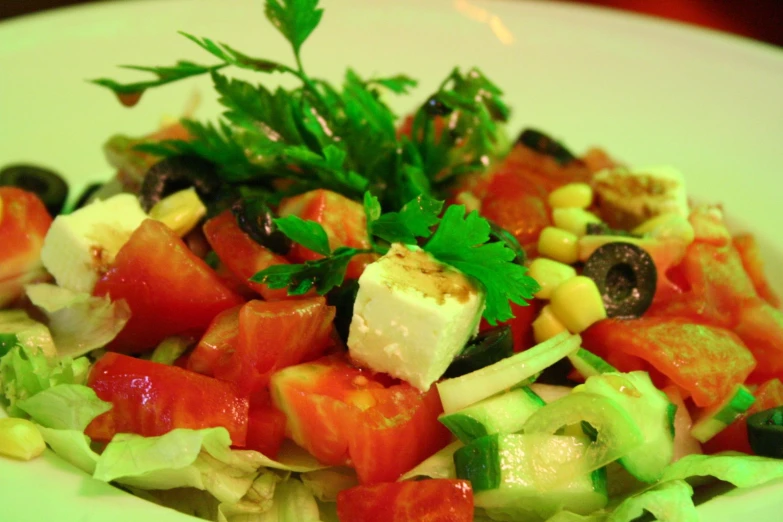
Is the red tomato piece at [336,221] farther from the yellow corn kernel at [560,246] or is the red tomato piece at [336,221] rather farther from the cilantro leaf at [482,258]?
the yellow corn kernel at [560,246]

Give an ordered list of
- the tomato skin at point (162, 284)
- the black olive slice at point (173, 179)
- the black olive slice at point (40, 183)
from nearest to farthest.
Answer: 1. the tomato skin at point (162, 284)
2. the black olive slice at point (173, 179)
3. the black olive slice at point (40, 183)

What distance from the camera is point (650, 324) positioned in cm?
244

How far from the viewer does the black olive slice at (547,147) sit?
345 centimetres

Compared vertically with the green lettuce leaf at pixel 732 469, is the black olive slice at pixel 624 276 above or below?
above

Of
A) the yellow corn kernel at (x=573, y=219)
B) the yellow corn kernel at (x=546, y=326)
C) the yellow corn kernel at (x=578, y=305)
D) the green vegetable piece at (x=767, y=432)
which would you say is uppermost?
the yellow corn kernel at (x=573, y=219)

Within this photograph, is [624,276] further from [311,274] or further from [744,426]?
[311,274]

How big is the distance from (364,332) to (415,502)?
0.48 meters

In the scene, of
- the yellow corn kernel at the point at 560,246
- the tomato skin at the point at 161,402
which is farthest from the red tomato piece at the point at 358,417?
the yellow corn kernel at the point at 560,246

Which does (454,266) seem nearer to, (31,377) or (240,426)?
(240,426)

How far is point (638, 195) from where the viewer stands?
304 cm

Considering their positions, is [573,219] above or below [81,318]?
above

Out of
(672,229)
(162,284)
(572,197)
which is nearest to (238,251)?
(162,284)

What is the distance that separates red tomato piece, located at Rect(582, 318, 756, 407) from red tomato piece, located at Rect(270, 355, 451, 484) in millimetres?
673

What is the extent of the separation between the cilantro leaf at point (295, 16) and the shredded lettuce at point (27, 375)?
1233 mm
